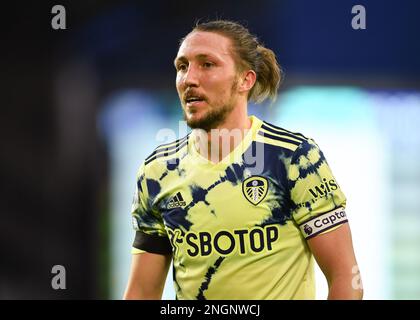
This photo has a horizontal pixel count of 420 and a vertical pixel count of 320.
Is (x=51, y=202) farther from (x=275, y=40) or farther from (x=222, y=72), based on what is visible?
(x=222, y=72)

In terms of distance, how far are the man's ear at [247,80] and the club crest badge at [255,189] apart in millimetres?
415

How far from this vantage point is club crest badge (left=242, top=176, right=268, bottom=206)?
299 centimetres

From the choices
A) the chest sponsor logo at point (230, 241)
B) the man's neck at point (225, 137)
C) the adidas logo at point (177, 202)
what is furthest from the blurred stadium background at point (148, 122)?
the chest sponsor logo at point (230, 241)

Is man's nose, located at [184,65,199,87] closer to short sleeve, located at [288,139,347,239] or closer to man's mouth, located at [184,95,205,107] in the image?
man's mouth, located at [184,95,205,107]

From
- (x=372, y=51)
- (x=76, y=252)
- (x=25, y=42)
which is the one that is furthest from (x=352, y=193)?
(x=25, y=42)

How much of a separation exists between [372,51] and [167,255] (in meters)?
3.18

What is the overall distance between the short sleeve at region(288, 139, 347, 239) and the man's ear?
0.40 meters

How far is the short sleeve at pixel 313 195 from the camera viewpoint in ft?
9.48

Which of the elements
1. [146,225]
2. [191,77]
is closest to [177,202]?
[146,225]

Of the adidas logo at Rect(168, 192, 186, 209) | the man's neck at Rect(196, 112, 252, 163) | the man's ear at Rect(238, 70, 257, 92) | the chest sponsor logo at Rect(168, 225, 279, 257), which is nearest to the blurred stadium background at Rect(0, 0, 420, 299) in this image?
the man's ear at Rect(238, 70, 257, 92)

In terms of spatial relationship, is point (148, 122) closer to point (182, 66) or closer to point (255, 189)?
point (182, 66)

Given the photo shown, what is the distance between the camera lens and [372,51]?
5781 millimetres

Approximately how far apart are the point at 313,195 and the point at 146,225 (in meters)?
0.73

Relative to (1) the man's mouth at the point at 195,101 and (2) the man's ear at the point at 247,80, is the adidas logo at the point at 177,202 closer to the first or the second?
(1) the man's mouth at the point at 195,101
